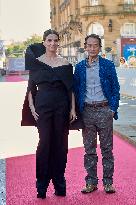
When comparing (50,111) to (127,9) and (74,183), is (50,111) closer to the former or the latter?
(74,183)

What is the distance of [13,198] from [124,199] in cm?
126

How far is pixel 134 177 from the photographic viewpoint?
6586 millimetres

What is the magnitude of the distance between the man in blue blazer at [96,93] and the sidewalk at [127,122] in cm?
345

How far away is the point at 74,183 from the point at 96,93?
1.34 m

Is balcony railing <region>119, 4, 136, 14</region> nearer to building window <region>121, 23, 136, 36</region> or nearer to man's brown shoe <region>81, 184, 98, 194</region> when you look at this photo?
building window <region>121, 23, 136, 36</region>

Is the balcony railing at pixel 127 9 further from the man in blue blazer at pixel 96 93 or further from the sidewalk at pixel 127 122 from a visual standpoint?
the man in blue blazer at pixel 96 93

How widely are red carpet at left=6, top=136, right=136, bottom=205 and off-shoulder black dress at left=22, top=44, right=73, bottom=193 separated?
0.23 m

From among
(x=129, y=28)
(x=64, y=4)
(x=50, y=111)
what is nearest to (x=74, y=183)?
(x=50, y=111)

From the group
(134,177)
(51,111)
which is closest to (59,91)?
(51,111)

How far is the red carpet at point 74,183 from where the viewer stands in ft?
18.0

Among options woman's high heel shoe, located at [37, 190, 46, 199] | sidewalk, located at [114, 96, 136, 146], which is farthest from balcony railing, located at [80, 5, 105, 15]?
woman's high heel shoe, located at [37, 190, 46, 199]

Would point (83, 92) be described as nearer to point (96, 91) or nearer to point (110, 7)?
point (96, 91)

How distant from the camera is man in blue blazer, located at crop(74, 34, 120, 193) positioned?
5613 mm

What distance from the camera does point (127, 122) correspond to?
1232 centimetres
